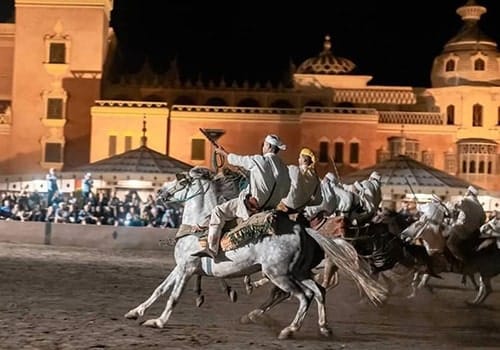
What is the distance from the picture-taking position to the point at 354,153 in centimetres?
6091

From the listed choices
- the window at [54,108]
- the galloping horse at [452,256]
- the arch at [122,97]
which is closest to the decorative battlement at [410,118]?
the arch at [122,97]

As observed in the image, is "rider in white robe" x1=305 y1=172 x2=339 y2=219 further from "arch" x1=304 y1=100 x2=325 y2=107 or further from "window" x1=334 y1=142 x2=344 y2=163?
"arch" x1=304 y1=100 x2=325 y2=107

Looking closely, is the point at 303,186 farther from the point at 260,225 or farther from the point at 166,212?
the point at 166,212

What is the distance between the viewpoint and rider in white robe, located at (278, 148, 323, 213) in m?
11.7

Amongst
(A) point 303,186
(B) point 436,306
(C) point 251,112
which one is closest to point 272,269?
(A) point 303,186

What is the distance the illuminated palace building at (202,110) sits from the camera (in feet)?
198

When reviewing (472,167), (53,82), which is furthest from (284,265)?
(53,82)

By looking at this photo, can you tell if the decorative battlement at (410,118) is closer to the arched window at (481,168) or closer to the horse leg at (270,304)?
the arched window at (481,168)

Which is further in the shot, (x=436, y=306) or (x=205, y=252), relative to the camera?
(x=436, y=306)

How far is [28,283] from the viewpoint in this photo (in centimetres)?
1661

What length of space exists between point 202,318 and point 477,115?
55.0 metres

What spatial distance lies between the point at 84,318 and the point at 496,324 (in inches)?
233

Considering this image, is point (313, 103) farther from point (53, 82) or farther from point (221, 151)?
point (221, 151)

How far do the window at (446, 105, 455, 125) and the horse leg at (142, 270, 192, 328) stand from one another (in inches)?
2156
